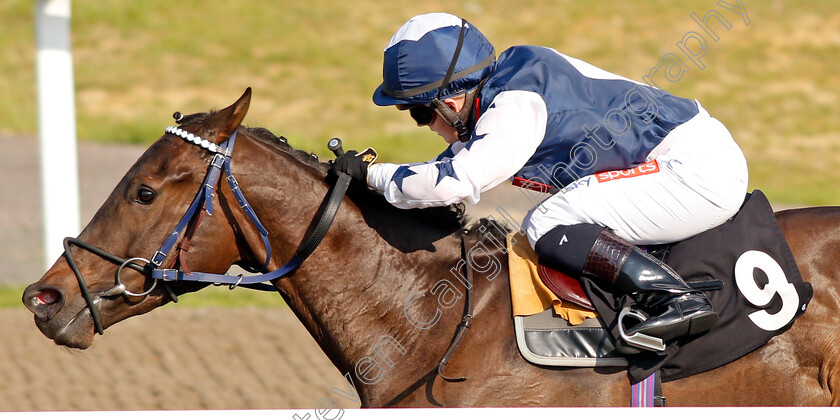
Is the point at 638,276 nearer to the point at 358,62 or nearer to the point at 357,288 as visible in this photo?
the point at 357,288

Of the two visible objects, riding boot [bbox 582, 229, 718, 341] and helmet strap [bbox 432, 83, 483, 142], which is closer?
riding boot [bbox 582, 229, 718, 341]

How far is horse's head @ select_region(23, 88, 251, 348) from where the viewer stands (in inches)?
110

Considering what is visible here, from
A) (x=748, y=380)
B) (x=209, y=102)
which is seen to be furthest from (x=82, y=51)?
(x=748, y=380)

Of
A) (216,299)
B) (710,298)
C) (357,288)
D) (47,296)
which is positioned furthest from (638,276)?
(216,299)

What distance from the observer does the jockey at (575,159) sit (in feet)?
8.80

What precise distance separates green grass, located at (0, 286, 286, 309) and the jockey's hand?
4.43 metres

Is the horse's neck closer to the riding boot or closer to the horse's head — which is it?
the horse's head

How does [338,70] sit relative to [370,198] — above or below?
below

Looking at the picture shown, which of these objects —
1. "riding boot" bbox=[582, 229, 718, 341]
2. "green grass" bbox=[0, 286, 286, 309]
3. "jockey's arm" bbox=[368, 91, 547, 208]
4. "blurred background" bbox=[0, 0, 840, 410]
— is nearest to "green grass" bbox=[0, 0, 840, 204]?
"blurred background" bbox=[0, 0, 840, 410]

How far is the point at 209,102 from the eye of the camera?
14062 millimetres

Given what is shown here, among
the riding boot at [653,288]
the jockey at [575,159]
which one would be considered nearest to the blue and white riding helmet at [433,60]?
the jockey at [575,159]

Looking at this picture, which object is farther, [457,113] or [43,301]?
[457,113]

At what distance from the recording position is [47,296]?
9.21 ft

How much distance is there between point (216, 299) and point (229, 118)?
190 inches
